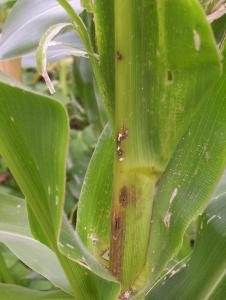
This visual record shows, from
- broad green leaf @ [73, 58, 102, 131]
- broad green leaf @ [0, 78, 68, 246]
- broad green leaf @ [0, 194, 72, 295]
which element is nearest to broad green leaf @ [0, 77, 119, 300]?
broad green leaf @ [0, 78, 68, 246]

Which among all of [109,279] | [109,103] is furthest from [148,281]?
[109,103]

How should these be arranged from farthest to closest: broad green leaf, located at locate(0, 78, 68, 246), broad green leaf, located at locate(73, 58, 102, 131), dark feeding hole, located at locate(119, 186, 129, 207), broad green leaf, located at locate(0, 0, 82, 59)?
1. broad green leaf, located at locate(73, 58, 102, 131)
2. broad green leaf, located at locate(0, 0, 82, 59)
3. dark feeding hole, located at locate(119, 186, 129, 207)
4. broad green leaf, located at locate(0, 78, 68, 246)

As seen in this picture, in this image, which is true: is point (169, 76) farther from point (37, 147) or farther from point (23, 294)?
point (23, 294)

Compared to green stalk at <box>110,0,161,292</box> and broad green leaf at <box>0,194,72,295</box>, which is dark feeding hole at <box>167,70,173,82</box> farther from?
broad green leaf at <box>0,194,72,295</box>

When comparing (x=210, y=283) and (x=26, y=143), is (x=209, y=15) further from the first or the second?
(x=210, y=283)

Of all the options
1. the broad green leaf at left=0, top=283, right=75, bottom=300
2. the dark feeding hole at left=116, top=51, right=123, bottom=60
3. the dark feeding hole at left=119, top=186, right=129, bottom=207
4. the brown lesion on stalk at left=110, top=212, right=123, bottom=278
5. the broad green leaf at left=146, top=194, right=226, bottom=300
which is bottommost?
the broad green leaf at left=146, top=194, right=226, bottom=300

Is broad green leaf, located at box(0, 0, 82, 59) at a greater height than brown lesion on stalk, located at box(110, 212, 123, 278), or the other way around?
broad green leaf, located at box(0, 0, 82, 59)

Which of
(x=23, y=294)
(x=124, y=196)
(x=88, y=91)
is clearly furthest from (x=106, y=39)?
(x=88, y=91)
